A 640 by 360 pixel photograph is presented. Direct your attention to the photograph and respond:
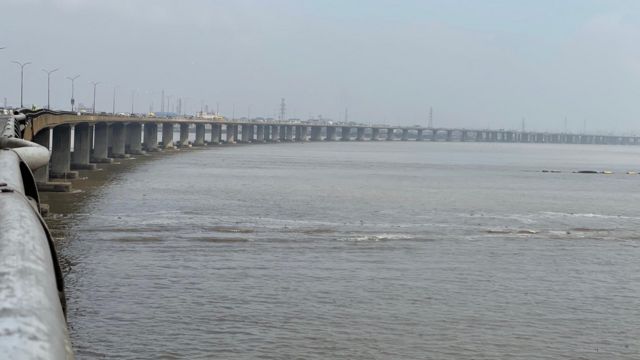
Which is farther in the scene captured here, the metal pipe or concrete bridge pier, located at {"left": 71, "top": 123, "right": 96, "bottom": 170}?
concrete bridge pier, located at {"left": 71, "top": 123, "right": 96, "bottom": 170}

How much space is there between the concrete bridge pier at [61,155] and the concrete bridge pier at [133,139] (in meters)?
56.0

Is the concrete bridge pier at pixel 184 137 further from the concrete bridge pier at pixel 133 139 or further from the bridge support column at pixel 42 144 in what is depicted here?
the bridge support column at pixel 42 144

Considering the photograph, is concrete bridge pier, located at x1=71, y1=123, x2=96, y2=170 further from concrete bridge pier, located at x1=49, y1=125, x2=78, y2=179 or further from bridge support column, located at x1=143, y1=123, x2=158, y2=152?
bridge support column, located at x1=143, y1=123, x2=158, y2=152

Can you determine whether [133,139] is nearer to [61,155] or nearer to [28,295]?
[61,155]

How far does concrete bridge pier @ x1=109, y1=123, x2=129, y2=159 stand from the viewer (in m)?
124

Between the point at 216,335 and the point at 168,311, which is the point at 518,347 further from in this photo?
the point at 168,311

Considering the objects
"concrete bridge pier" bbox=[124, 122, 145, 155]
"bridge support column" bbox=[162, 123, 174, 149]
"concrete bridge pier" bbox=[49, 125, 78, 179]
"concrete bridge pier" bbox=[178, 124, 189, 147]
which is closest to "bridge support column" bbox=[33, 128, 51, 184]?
"concrete bridge pier" bbox=[49, 125, 78, 179]

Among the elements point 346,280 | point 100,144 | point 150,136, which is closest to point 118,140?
point 100,144

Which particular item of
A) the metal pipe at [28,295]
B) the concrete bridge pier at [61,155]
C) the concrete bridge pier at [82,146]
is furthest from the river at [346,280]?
the concrete bridge pier at [82,146]

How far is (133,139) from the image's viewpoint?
141m

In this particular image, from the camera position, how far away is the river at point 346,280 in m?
21.7

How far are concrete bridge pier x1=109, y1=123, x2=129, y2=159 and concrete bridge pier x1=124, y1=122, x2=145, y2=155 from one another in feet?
41.9

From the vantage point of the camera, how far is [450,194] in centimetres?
7694

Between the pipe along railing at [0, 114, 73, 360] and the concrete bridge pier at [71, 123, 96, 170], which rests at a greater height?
the pipe along railing at [0, 114, 73, 360]
